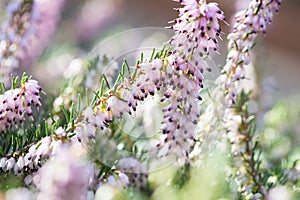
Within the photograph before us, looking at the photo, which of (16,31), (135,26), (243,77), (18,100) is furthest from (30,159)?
(135,26)

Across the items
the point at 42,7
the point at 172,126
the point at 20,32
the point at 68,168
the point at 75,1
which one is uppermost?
the point at 75,1

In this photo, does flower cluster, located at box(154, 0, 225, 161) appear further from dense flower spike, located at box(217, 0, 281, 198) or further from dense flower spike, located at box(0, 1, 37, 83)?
dense flower spike, located at box(0, 1, 37, 83)

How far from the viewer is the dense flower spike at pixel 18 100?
2.76ft

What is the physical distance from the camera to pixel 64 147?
0.77m

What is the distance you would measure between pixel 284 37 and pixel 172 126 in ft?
9.50

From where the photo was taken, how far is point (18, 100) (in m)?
0.84

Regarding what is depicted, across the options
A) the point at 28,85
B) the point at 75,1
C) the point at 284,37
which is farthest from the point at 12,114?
the point at 284,37

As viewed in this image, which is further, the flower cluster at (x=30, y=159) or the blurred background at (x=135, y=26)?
the blurred background at (x=135, y=26)

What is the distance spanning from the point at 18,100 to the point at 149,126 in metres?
0.32

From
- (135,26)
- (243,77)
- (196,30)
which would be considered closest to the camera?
(196,30)

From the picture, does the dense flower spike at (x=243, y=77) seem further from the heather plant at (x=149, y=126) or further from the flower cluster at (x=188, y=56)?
the flower cluster at (x=188, y=56)

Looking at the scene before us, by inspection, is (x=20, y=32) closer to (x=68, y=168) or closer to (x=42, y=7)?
(x=42, y=7)

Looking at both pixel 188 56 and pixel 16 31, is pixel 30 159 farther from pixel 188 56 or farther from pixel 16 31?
pixel 16 31

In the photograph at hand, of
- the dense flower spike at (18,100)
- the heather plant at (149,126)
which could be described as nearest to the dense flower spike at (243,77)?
the heather plant at (149,126)
